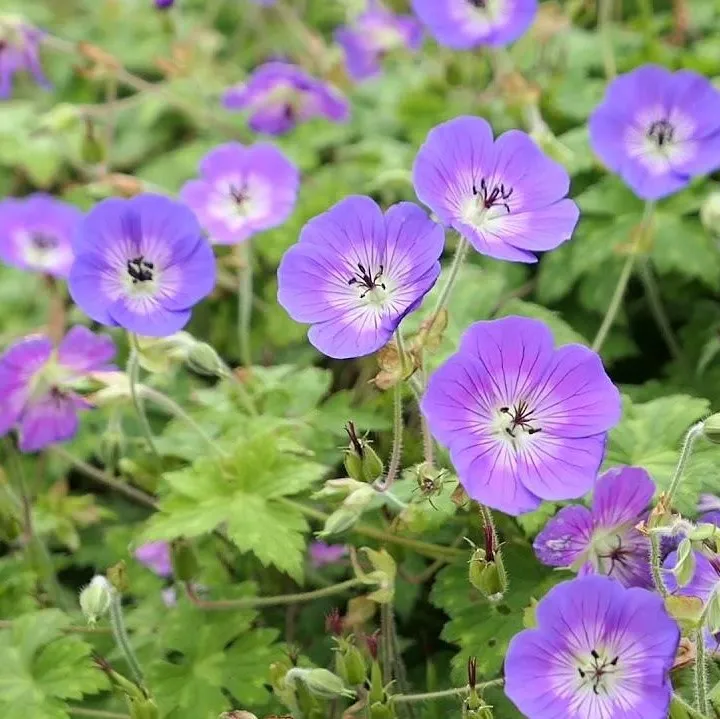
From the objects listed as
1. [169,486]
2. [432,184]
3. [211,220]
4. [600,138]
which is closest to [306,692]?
[169,486]

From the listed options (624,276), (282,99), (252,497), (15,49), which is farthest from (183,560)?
(15,49)

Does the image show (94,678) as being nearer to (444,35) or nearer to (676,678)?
(676,678)

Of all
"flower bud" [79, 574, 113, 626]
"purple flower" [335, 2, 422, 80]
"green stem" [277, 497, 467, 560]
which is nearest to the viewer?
"flower bud" [79, 574, 113, 626]

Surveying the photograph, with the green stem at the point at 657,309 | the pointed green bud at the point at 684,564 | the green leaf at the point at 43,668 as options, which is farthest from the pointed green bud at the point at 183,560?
the green stem at the point at 657,309

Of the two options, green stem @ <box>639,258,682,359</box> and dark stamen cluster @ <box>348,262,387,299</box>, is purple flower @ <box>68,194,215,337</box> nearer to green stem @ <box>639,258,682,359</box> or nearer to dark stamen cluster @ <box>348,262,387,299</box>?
dark stamen cluster @ <box>348,262,387,299</box>

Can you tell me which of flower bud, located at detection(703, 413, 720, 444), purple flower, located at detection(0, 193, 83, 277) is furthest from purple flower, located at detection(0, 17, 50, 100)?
flower bud, located at detection(703, 413, 720, 444)

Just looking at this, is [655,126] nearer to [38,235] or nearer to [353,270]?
[353,270]

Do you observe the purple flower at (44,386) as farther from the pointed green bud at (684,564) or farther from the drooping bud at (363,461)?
A: the pointed green bud at (684,564)
